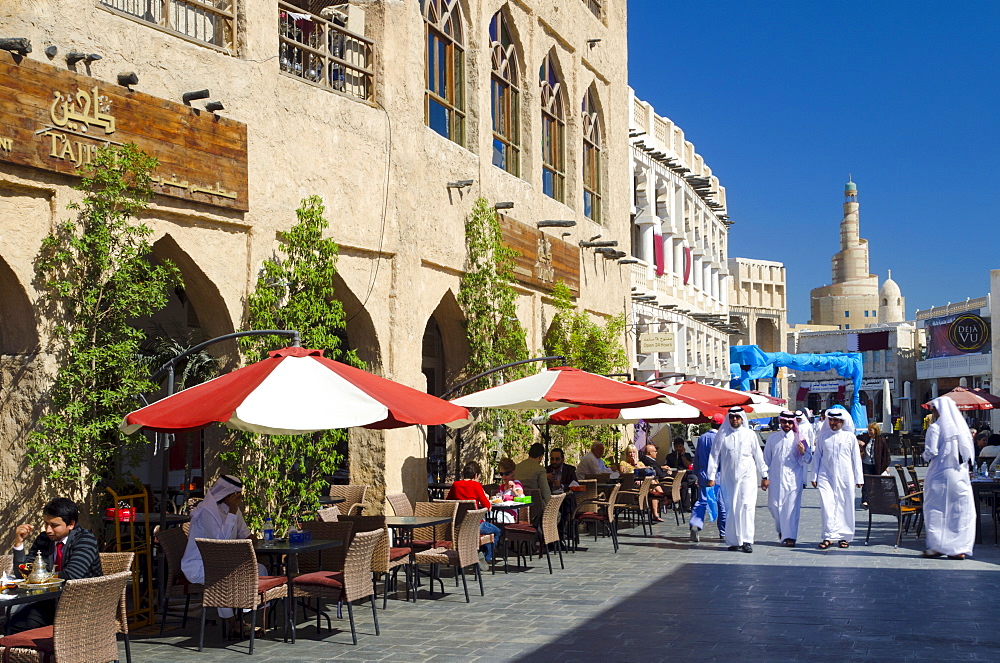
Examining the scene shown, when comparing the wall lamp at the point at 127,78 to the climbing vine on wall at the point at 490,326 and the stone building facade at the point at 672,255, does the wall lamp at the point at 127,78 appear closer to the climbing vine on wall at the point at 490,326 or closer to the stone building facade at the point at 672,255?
the climbing vine on wall at the point at 490,326

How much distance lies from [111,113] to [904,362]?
80941mm

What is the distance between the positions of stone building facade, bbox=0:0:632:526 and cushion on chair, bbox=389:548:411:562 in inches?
104

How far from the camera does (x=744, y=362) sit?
34.3m

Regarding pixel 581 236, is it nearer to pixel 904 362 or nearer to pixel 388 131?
pixel 388 131

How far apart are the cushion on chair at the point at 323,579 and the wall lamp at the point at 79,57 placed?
16.4 ft

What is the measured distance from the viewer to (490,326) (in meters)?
17.4

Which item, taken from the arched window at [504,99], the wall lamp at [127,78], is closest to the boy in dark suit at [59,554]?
the wall lamp at [127,78]

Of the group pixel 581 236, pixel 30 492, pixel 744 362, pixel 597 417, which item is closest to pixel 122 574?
pixel 30 492

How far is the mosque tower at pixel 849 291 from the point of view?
5020 inches

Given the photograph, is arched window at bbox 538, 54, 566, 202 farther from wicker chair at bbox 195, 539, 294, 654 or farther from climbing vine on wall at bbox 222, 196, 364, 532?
wicker chair at bbox 195, 539, 294, 654

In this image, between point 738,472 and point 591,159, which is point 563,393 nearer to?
point 738,472

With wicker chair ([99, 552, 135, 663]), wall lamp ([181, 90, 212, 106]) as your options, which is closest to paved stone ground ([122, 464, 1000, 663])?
wicker chair ([99, 552, 135, 663])

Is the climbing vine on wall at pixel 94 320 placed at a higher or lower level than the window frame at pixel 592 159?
lower

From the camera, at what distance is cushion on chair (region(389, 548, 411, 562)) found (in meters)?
10.5
